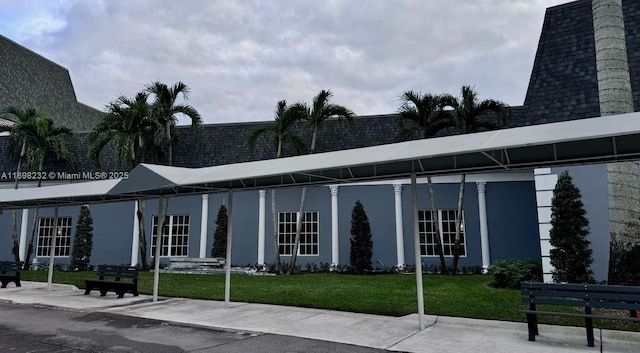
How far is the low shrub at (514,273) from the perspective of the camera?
11.6 m

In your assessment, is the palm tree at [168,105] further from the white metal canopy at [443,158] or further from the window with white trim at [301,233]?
the white metal canopy at [443,158]

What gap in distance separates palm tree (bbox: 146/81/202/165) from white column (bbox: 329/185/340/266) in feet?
23.0

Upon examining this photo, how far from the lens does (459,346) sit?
5.84 metres

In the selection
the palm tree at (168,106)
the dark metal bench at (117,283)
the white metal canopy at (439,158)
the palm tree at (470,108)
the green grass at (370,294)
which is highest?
the palm tree at (168,106)

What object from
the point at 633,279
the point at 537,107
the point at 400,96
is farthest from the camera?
the point at 400,96

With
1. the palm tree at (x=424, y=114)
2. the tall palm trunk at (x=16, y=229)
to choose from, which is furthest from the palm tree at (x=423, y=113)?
the tall palm trunk at (x=16, y=229)

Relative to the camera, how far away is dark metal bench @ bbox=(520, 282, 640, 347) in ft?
17.9

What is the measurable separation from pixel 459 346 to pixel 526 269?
7.20 m

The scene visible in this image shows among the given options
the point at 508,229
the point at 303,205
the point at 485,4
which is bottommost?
the point at 508,229

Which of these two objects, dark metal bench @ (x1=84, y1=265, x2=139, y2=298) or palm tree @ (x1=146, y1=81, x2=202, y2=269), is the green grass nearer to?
dark metal bench @ (x1=84, y1=265, x2=139, y2=298)

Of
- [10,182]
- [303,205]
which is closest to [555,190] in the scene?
[303,205]

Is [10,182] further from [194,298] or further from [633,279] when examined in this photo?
[633,279]

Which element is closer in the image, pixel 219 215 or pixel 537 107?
pixel 537 107

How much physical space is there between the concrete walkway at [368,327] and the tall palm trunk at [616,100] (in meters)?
2.29
